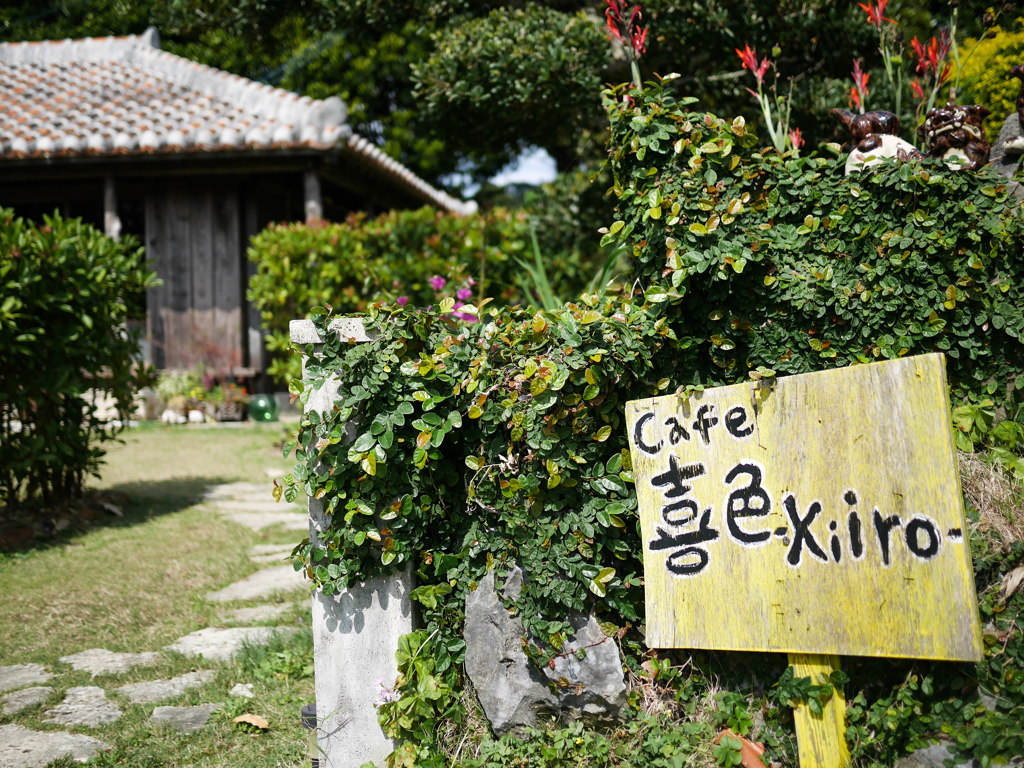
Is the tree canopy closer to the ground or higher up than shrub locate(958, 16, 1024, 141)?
higher up

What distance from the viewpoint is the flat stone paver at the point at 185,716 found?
2297 millimetres

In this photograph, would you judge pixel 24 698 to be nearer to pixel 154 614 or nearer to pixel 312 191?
pixel 154 614

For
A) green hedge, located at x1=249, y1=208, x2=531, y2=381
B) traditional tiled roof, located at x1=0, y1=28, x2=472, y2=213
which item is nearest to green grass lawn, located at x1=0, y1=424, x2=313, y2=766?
green hedge, located at x1=249, y1=208, x2=531, y2=381

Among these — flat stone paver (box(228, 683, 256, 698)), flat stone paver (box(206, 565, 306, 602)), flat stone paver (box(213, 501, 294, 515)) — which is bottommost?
flat stone paver (box(228, 683, 256, 698))

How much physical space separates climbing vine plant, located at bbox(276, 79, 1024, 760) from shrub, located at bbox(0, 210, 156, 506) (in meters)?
2.94

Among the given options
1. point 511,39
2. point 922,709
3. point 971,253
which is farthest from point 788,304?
point 511,39

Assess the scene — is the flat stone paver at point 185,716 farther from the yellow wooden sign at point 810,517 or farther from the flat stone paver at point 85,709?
the yellow wooden sign at point 810,517

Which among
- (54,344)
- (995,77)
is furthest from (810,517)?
(54,344)

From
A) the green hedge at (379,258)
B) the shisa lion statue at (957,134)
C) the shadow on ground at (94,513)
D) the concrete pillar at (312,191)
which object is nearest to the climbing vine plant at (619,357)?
the shisa lion statue at (957,134)

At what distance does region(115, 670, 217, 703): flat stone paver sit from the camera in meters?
2.49

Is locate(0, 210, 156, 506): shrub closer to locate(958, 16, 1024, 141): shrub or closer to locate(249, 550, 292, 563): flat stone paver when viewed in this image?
locate(249, 550, 292, 563): flat stone paver

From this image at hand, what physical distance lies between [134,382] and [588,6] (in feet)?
17.4

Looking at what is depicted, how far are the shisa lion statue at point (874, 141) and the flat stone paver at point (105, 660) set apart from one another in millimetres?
3255

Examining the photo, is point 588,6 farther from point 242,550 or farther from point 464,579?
point 464,579
